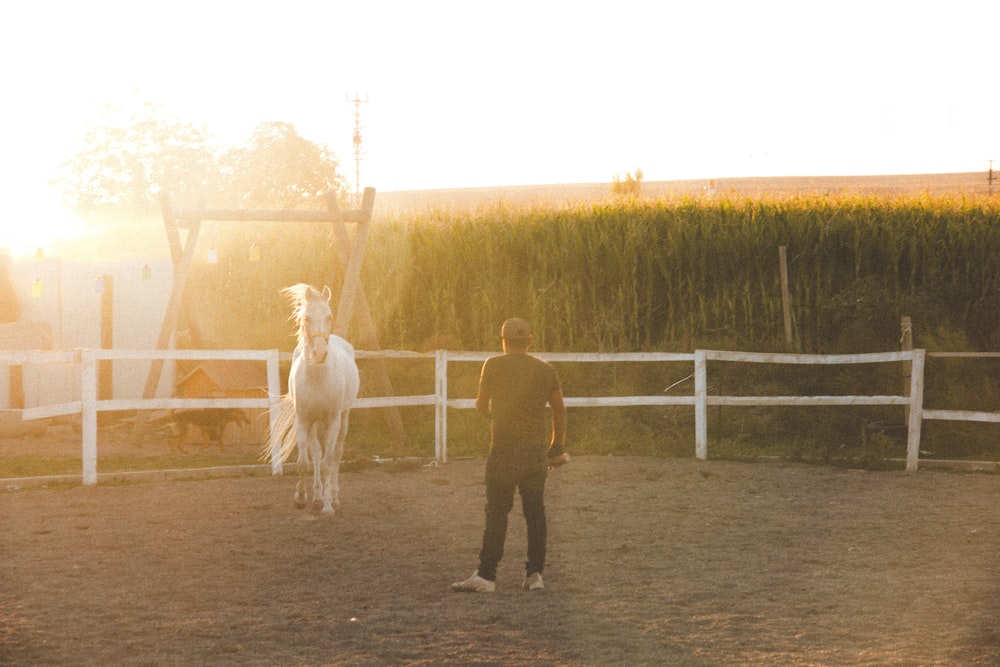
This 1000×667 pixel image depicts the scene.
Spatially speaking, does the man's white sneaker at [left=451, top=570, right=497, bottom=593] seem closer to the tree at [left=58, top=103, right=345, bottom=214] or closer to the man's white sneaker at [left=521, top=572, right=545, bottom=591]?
the man's white sneaker at [left=521, top=572, right=545, bottom=591]

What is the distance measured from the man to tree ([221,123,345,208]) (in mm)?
46039

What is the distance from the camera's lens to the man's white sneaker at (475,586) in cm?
698

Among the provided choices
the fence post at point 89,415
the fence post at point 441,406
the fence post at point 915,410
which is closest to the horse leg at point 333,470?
the fence post at point 89,415

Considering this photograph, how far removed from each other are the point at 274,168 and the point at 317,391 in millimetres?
45070

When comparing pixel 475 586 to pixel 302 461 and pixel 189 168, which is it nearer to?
pixel 302 461

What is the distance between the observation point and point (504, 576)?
24.6ft

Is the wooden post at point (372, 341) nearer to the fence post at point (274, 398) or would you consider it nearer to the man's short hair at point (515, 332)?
the fence post at point (274, 398)

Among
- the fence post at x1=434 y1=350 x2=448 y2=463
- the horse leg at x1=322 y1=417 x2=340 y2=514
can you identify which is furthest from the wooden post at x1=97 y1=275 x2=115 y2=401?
the horse leg at x1=322 y1=417 x2=340 y2=514

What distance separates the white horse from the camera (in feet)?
31.4

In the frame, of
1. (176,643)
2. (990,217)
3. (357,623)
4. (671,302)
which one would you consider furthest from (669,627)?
(990,217)

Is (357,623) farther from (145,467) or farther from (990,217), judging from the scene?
(990,217)

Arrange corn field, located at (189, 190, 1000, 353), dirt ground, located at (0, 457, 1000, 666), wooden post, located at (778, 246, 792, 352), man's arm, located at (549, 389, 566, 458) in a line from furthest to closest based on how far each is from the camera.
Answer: corn field, located at (189, 190, 1000, 353) < wooden post, located at (778, 246, 792, 352) < man's arm, located at (549, 389, 566, 458) < dirt ground, located at (0, 457, 1000, 666)

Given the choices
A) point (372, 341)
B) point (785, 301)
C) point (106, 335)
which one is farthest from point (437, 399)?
point (785, 301)

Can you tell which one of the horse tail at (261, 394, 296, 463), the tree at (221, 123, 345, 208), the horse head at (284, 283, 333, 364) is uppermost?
the tree at (221, 123, 345, 208)
